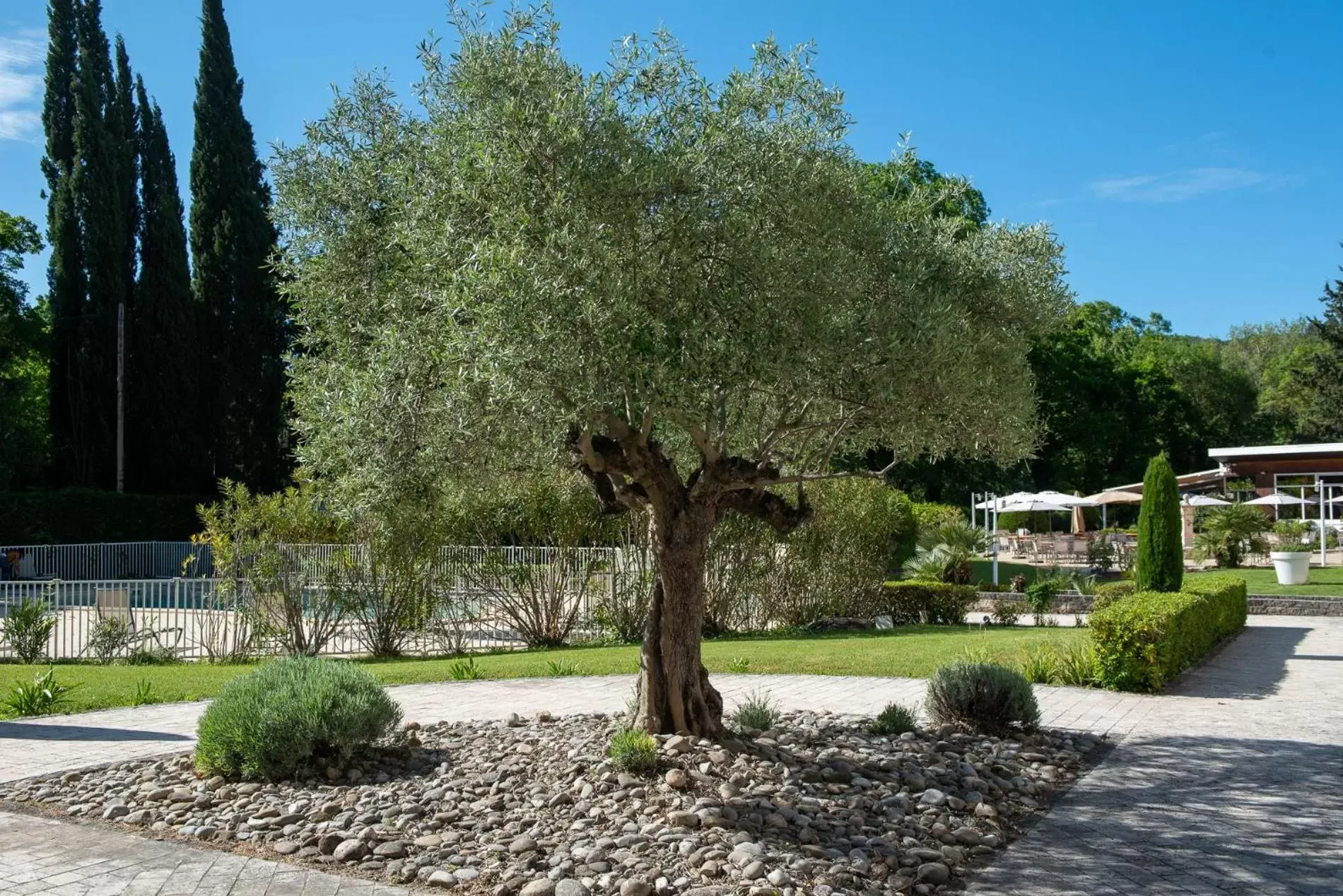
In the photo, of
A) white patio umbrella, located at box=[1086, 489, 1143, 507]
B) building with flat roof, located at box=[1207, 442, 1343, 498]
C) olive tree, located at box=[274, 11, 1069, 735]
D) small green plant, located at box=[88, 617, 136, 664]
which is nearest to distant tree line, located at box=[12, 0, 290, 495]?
small green plant, located at box=[88, 617, 136, 664]

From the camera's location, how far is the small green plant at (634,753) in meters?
6.36

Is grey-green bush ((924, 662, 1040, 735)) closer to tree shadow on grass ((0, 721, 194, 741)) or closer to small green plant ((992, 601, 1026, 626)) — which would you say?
tree shadow on grass ((0, 721, 194, 741))

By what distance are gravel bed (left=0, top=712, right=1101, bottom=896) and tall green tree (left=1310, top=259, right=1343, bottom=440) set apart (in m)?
41.7

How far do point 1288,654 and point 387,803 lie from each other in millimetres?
12720

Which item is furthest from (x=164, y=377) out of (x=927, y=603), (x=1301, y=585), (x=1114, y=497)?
(x=1301, y=585)

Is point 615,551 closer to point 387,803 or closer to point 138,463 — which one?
point 387,803

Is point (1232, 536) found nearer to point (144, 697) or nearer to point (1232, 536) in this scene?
point (1232, 536)

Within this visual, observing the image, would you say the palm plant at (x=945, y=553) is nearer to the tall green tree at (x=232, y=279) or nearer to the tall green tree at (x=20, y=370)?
the tall green tree at (x=232, y=279)

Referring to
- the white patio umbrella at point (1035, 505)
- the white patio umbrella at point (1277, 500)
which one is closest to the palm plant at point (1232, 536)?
the white patio umbrella at point (1277, 500)

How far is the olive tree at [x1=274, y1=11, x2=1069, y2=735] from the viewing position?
536 centimetres

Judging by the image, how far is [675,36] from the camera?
6238 millimetres

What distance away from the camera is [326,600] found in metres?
14.9

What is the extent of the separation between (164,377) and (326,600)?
22.7 m

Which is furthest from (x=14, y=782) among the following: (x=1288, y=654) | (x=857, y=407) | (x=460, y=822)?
(x=1288, y=654)
